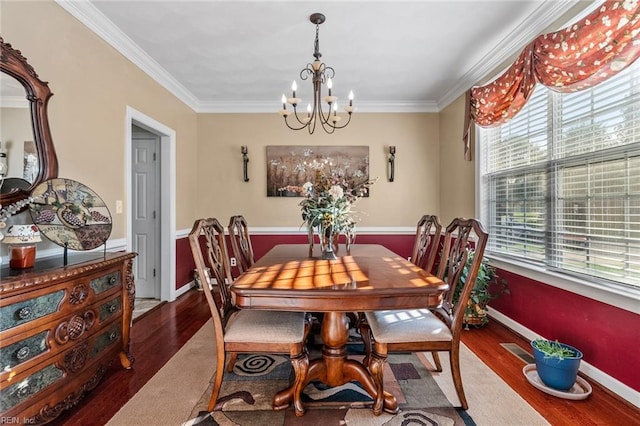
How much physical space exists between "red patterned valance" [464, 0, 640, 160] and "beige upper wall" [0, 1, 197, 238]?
10.9ft

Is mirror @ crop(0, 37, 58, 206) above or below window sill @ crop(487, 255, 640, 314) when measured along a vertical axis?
above

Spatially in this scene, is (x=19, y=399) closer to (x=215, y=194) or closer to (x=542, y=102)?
(x=215, y=194)

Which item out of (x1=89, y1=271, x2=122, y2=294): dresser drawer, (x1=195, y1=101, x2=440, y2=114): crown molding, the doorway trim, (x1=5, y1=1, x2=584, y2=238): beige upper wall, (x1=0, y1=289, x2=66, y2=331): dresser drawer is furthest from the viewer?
(x1=195, y1=101, x2=440, y2=114): crown molding

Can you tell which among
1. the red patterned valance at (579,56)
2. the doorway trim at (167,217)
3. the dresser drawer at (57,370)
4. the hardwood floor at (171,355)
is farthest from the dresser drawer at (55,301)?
the red patterned valance at (579,56)

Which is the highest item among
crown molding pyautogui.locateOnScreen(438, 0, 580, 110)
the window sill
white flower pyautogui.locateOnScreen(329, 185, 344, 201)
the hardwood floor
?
crown molding pyautogui.locateOnScreen(438, 0, 580, 110)

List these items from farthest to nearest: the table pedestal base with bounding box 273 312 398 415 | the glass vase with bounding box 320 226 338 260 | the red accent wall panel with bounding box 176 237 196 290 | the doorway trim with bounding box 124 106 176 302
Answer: the red accent wall panel with bounding box 176 237 196 290 < the doorway trim with bounding box 124 106 176 302 < the glass vase with bounding box 320 226 338 260 < the table pedestal base with bounding box 273 312 398 415

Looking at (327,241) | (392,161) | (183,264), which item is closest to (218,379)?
(327,241)

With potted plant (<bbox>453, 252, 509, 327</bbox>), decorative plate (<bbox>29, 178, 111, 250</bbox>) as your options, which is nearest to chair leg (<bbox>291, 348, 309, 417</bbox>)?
decorative plate (<bbox>29, 178, 111, 250</bbox>)

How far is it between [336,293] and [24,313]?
1.39 metres

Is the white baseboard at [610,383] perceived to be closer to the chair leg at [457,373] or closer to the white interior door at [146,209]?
the chair leg at [457,373]

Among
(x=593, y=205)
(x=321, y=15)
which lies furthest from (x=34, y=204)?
(x=593, y=205)

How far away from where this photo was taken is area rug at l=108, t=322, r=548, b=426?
5.36ft

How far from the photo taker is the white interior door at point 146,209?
386cm

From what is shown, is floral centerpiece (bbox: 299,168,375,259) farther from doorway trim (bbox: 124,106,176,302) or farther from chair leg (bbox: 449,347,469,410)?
doorway trim (bbox: 124,106,176,302)
